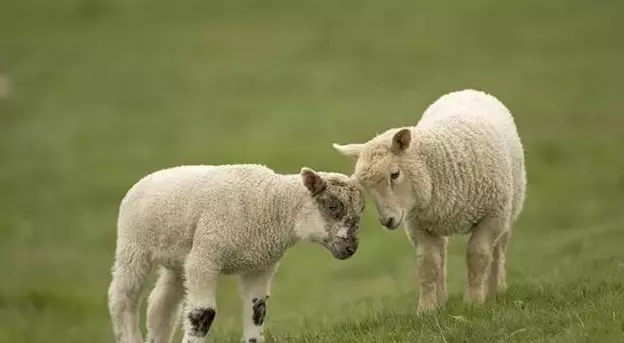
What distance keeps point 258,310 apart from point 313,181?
4.11 feet

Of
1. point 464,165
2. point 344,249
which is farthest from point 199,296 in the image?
point 464,165

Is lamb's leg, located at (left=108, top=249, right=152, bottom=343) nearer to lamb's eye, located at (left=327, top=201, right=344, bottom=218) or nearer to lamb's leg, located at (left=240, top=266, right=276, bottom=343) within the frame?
lamb's leg, located at (left=240, top=266, right=276, bottom=343)

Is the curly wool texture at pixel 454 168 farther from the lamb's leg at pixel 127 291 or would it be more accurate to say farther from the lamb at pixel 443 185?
the lamb's leg at pixel 127 291

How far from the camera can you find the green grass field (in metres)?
13.0

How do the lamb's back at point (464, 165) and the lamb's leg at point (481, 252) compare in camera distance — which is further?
the lamb's leg at point (481, 252)

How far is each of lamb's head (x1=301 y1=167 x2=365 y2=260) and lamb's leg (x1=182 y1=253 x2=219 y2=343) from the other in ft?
2.92

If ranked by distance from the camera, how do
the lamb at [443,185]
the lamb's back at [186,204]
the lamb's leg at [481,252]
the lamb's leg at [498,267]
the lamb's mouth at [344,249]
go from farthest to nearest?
the lamb's leg at [498,267] < the lamb's leg at [481,252] < the lamb at [443,185] < the lamb's back at [186,204] < the lamb's mouth at [344,249]

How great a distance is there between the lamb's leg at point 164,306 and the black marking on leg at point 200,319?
858 mm

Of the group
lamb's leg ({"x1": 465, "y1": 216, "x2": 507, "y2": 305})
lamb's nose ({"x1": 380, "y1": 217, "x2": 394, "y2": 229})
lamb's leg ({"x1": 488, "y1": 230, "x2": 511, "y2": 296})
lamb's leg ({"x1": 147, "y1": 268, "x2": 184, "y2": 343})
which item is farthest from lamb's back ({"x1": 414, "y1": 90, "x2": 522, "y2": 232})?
lamb's leg ({"x1": 147, "y1": 268, "x2": 184, "y2": 343})

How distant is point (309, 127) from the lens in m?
30.6

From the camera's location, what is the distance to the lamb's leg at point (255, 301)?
10.6 meters

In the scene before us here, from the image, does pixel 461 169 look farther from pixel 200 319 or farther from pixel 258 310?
pixel 200 319

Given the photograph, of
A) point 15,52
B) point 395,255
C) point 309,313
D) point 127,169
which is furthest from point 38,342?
point 15,52

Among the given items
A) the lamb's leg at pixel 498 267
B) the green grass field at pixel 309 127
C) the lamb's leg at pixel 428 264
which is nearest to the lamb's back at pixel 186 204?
the green grass field at pixel 309 127
